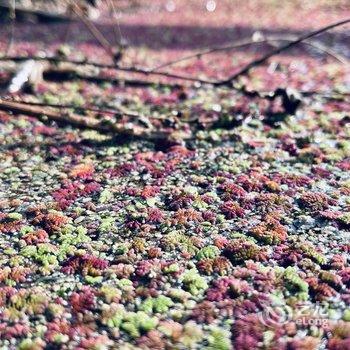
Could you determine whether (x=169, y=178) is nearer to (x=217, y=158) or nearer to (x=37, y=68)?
(x=217, y=158)

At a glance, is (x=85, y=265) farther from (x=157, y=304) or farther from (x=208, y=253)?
(x=208, y=253)

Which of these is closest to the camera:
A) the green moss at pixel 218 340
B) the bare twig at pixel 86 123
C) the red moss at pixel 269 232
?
the green moss at pixel 218 340

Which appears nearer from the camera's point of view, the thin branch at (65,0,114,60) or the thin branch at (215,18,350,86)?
the thin branch at (215,18,350,86)

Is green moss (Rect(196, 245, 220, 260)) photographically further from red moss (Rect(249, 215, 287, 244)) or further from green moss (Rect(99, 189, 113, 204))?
green moss (Rect(99, 189, 113, 204))

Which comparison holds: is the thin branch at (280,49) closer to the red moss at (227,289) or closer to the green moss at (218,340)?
the red moss at (227,289)

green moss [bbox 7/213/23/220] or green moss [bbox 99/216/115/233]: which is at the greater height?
green moss [bbox 99/216/115/233]

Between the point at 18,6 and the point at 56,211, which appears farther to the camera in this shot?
the point at 18,6

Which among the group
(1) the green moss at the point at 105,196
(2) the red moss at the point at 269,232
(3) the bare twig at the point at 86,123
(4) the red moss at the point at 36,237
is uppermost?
(3) the bare twig at the point at 86,123

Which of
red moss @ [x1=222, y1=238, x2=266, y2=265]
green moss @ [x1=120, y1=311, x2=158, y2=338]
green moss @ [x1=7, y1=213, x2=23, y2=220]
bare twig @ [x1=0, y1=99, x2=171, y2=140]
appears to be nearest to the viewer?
green moss @ [x1=120, y1=311, x2=158, y2=338]

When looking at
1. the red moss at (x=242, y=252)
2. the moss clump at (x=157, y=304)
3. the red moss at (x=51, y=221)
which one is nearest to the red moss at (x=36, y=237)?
the red moss at (x=51, y=221)

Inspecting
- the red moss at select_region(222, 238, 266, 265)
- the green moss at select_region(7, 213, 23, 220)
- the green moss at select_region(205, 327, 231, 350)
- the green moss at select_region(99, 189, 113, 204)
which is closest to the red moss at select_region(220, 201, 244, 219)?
the red moss at select_region(222, 238, 266, 265)

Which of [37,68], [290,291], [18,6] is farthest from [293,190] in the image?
[18,6]
